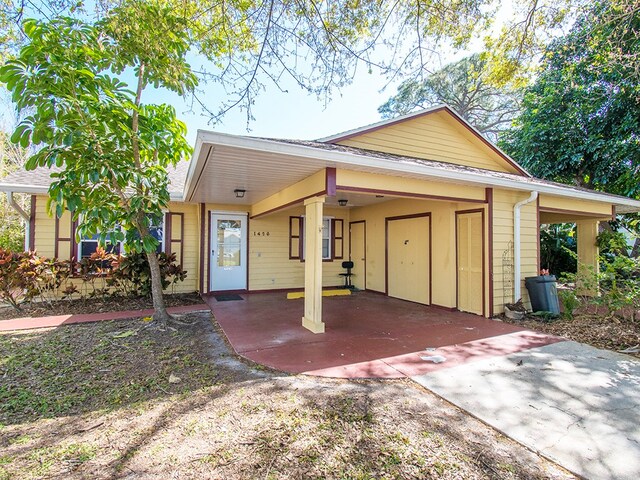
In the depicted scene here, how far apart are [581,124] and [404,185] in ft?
28.4

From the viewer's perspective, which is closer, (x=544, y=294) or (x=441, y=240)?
(x=544, y=294)

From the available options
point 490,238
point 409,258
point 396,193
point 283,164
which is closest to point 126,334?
point 283,164

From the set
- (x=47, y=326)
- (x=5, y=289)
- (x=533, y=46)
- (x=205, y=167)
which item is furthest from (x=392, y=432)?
(x=5, y=289)

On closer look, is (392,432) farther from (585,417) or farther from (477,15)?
(477,15)

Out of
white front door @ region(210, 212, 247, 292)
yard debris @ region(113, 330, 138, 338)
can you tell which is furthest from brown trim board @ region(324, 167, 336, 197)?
white front door @ region(210, 212, 247, 292)

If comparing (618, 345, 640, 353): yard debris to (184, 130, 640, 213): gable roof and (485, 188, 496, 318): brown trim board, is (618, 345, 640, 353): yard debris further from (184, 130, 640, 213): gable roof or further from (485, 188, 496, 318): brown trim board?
(184, 130, 640, 213): gable roof

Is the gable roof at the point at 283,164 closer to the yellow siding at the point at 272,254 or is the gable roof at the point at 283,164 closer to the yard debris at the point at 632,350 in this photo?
the yellow siding at the point at 272,254

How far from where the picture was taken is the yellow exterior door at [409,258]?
7.34 meters

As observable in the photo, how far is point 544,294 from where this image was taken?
6004 mm

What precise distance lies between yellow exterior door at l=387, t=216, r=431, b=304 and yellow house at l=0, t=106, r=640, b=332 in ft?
0.11

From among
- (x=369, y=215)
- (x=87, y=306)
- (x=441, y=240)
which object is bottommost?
(x=87, y=306)

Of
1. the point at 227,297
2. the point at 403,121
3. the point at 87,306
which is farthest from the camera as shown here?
the point at 227,297

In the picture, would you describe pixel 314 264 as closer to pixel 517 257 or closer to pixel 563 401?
pixel 563 401

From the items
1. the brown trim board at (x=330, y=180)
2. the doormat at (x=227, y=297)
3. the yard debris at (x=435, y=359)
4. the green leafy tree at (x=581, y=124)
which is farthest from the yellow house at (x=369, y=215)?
the green leafy tree at (x=581, y=124)
